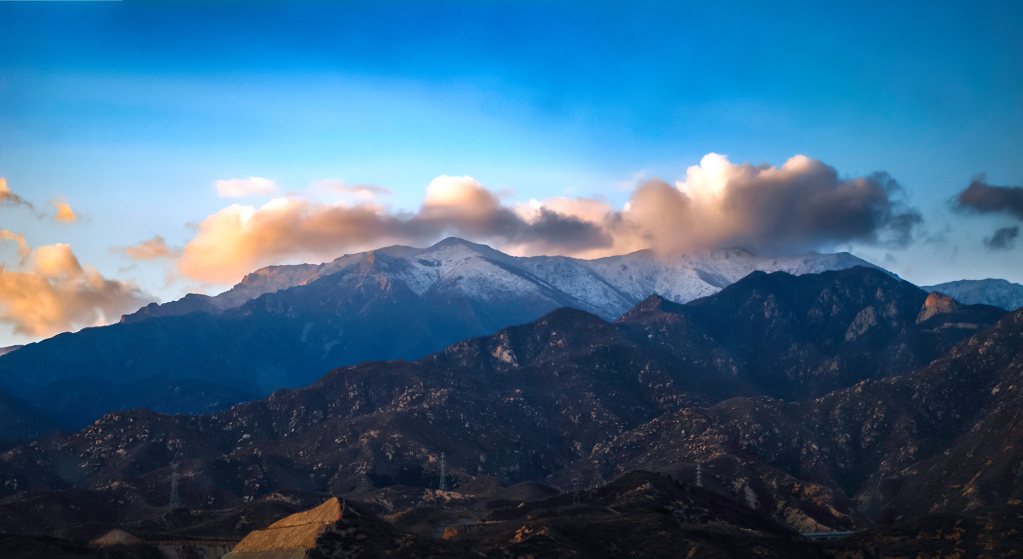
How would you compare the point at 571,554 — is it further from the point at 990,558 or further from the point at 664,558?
the point at 990,558

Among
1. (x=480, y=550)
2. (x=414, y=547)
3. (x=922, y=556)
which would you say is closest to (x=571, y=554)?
(x=480, y=550)

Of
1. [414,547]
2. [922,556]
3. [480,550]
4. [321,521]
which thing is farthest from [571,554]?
[922,556]

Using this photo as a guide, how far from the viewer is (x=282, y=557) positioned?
19512cm

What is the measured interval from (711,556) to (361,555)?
238 feet

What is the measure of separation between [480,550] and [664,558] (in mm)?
39587

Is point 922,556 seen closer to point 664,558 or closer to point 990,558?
point 990,558

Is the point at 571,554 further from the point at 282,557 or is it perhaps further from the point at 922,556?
the point at 922,556

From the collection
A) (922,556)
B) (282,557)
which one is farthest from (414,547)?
(922,556)

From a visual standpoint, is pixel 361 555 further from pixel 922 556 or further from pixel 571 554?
pixel 922 556

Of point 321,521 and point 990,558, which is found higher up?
point 321,521

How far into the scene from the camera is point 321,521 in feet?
654

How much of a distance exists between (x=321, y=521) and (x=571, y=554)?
54.1 m

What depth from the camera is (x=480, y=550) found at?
19700cm

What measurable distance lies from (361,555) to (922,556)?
4708 inches
